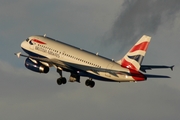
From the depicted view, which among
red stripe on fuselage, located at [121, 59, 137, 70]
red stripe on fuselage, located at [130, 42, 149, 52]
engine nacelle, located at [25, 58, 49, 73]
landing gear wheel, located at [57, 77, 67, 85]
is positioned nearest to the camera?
red stripe on fuselage, located at [121, 59, 137, 70]

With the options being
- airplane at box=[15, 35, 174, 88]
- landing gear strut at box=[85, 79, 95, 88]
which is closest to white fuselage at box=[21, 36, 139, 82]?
airplane at box=[15, 35, 174, 88]

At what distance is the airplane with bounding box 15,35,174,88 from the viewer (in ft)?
541

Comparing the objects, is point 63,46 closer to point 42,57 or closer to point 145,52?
point 42,57

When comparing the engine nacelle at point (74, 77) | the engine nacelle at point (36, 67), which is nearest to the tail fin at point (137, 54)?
the engine nacelle at point (74, 77)

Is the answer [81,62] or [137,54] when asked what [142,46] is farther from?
[81,62]

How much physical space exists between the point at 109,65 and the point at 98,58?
118 inches

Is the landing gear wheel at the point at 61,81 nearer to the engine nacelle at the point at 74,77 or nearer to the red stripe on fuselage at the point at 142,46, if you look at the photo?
the engine nacelle at the point at 74,77

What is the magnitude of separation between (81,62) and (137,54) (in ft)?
32.3

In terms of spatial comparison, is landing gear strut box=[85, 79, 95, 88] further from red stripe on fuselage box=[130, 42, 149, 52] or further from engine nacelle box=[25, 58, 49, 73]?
red stripe on fuselage box=[130, 42, 149, 52]

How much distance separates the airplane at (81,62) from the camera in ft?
541

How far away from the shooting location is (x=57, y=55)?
174 m

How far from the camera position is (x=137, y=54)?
16525 cm

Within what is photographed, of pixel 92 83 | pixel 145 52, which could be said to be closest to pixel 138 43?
pixel 145 52

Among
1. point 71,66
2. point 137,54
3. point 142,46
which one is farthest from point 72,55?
point 142,46
